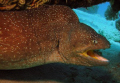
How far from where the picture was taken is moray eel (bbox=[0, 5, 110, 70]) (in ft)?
8.76

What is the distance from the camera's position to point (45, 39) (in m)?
2.98

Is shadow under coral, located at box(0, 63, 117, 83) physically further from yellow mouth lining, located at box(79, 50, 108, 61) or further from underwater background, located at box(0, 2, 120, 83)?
yellow mouth lining, located at box(79, 50, 108, 61)

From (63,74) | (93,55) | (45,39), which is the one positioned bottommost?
(63,74)

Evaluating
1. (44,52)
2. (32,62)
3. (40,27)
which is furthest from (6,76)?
(40,27)

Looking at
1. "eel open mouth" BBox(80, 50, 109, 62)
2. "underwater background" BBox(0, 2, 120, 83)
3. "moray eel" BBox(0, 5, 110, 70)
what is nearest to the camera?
"moray eel" BBox(0, 5, 110, 70)

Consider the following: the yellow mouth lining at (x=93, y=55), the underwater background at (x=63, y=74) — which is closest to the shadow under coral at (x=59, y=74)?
the underwater background at (x=63, y=74)

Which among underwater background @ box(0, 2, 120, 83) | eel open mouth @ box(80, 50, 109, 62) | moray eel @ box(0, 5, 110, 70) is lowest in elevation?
underwater background @ box(0, 2, 120, 83)

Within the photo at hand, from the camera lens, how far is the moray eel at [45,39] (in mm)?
2670

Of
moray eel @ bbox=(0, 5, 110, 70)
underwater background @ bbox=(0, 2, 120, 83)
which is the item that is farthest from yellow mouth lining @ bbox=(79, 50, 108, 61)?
underwater background @ bbox=(0, 2, 120, 83)

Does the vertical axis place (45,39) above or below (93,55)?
above

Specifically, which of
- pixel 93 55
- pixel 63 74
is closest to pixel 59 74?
pixel 63 74

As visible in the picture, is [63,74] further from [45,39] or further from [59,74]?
[45,39]

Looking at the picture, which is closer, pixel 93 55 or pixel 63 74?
pixel 93 55

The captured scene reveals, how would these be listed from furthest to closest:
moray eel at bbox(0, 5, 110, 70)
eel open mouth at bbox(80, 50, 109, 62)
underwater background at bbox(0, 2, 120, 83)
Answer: underwater background at bbox(0, 2, 120, 83), eel open mouth at bbox(80, 50, 109, 62), moray eel at bbox(0, 5, 110, 70)
